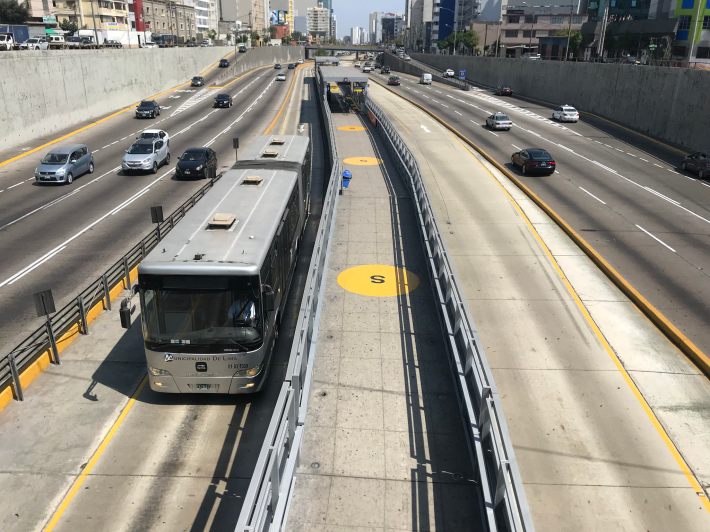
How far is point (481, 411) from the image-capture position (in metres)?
8.73

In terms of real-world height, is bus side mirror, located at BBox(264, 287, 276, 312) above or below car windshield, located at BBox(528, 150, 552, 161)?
above

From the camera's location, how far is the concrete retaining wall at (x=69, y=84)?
1674 inches

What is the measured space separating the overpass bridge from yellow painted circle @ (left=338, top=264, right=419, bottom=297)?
8 cm

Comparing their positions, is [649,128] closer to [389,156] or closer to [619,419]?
[389,156]

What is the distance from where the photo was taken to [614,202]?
28.7m

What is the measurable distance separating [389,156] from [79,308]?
20.5 metres

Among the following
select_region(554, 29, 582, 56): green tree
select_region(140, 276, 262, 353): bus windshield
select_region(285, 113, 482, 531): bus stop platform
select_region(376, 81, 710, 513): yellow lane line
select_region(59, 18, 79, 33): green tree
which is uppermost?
select_region(59, 18, 79, 33): green tree

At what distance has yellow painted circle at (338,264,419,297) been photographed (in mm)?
15031

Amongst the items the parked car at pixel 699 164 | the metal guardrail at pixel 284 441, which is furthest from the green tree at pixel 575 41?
the metal guardrail at pixel 284 441

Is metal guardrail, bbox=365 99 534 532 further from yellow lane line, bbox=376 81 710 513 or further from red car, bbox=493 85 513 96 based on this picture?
red car, bbox=493 85 513 96

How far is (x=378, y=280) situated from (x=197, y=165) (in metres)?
21.5

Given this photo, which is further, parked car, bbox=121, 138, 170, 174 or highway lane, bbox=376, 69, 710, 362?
parked car, bbox=121, 138, 170, 174

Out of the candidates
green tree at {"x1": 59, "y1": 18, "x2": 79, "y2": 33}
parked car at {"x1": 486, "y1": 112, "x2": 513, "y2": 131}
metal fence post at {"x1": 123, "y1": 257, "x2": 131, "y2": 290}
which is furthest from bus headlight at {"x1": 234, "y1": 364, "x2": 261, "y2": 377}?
green tree at {"x1": 59, "y1": 18, "x2": 79, "y2": 33}

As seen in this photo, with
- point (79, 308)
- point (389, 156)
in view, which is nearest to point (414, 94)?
point (389, 156)
